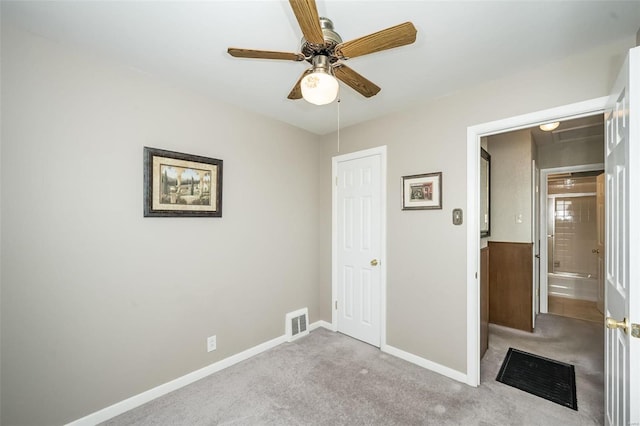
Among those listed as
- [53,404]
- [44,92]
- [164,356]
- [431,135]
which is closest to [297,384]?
[164,356]

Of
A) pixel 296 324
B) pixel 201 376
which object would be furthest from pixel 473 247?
pixel 201 376

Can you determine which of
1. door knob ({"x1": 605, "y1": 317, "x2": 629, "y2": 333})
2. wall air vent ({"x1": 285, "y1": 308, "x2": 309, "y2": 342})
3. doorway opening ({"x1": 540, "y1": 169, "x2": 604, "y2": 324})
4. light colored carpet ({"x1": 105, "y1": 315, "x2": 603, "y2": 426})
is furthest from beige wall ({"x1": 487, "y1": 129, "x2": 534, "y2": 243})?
wall air vent ({"x1": 285, "y1": 308, "x2": 309, "y2": 342})

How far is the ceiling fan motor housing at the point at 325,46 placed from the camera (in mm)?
1244

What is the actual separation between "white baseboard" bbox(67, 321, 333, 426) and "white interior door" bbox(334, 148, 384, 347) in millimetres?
896

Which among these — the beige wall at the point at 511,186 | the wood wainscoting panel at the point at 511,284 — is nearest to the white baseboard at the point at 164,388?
the wood wainscoting panel at the point at 511,284

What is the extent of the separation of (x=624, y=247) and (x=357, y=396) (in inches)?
76.0

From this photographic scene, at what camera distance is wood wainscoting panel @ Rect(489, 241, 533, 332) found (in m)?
3.34

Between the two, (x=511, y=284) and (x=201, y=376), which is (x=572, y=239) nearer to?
(x=511, y=284)

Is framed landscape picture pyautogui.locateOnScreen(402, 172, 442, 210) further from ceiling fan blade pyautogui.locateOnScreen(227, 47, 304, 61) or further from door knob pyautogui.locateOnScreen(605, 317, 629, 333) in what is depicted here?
ceiling fan blade pyautogui.locateOnScreen(227, 47, 304, 61)

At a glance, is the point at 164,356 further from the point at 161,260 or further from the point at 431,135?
the point at 431,135

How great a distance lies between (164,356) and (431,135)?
304cm

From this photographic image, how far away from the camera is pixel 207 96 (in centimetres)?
247

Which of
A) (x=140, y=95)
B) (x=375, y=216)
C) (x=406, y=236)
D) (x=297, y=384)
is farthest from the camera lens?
(x=375, y=216)

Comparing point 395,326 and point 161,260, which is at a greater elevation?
point 161,260
